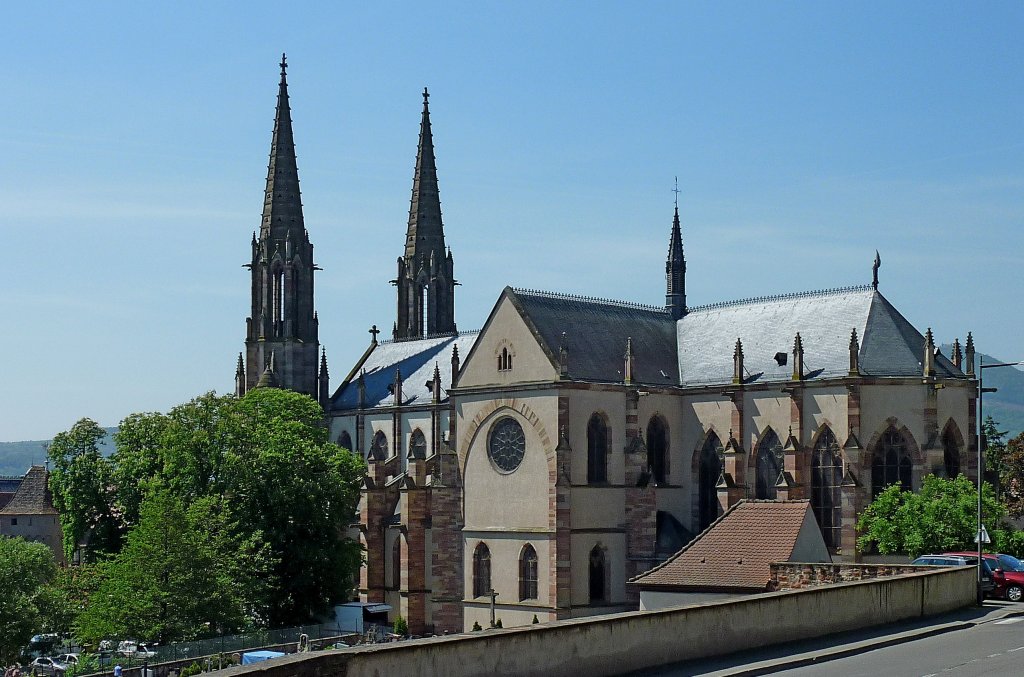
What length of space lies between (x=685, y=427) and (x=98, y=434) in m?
32.0

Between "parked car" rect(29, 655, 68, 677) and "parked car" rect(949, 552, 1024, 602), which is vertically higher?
"parked car" rect(949, 552, 1024, 602)

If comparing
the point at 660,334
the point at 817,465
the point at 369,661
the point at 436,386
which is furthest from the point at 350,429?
the point at 369,661

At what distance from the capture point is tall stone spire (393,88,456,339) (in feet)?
310

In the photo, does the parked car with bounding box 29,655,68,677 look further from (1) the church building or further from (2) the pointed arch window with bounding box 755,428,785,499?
(2) the pointed arch window with bounding box 755,428,785,499

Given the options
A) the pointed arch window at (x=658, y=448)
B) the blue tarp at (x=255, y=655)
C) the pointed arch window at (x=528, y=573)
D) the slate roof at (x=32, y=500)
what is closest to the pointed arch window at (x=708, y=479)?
the pointed arch window at (x=658, y=448)

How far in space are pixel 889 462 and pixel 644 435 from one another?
36.8 ft

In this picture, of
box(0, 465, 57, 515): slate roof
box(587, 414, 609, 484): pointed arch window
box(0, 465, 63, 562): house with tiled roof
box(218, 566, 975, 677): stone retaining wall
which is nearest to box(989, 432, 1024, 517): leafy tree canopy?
box(587, 414, 609, 484): pointed arch window

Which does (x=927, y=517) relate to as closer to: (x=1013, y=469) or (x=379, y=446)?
(x=379, y=446)

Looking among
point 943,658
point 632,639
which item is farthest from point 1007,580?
point 632,639

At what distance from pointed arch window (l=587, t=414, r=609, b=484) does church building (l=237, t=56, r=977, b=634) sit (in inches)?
4.0

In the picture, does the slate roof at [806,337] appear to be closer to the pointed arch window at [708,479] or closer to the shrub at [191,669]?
the pointed arch window at [708,479]

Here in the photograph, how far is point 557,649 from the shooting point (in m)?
22.8

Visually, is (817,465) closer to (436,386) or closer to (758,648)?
(436,386)

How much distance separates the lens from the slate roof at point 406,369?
8412 centimetres
